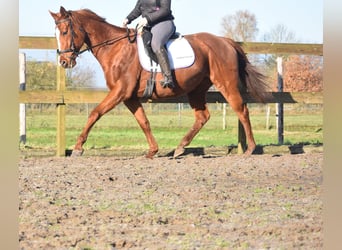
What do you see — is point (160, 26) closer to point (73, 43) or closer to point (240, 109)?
point (73, 43)

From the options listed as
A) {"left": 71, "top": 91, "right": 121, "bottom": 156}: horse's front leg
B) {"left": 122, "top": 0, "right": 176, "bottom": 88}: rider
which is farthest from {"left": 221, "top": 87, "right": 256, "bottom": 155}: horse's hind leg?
{"left": 71, "top": 91, "right": 121, "bottom": 156}: horse's front leg

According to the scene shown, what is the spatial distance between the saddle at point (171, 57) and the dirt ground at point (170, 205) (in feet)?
4.30

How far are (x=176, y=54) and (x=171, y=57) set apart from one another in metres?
0.09

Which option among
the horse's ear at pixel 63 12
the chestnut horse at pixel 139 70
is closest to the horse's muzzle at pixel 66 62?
the chestnut horse at pixel 139 70

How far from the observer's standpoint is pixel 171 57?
823 centimetres

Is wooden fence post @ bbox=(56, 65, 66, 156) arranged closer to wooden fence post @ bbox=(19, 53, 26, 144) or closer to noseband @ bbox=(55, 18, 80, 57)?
noseband @ bbox=(55, 18, 80, 57)

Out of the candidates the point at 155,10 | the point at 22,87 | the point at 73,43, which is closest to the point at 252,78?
the point at 155,10

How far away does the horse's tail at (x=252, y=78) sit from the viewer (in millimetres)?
8977

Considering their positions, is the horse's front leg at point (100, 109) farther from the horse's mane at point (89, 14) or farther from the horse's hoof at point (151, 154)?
the horse's mane at point (89, 14)

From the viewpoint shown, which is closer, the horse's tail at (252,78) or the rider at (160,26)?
the rider at (160,26)

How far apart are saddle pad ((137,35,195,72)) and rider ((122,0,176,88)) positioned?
0.61 ft

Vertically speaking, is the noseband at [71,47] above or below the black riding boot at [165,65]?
above

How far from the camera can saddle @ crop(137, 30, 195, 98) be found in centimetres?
820

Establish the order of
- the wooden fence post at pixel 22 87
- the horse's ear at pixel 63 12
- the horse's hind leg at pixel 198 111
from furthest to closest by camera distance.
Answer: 1. the wooden fence post at pixel 22 87
2. the horse's hind leg at pixel 198 111
3. the horse's ear at pixel 63 12
